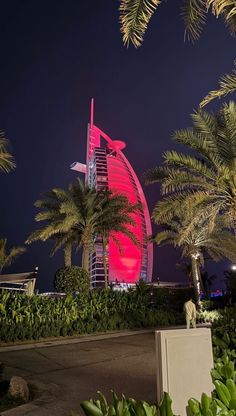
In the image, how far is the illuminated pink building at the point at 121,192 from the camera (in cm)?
8062

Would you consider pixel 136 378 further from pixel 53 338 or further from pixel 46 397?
pixel 53 338

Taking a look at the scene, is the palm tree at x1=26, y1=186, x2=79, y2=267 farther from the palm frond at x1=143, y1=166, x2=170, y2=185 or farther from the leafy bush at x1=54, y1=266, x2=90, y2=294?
the palm frond at x1=143, y1=166, x2=170, y2=185

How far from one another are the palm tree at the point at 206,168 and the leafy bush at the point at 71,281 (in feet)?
20.7

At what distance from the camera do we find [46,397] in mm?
6012

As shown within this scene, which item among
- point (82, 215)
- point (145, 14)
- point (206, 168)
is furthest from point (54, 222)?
point (145, 14)

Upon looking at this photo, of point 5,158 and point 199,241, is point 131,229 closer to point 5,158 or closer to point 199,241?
point 199,241

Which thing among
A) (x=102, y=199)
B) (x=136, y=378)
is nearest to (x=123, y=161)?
(x=102, y=199)

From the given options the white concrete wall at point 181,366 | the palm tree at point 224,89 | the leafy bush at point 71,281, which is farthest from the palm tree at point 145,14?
the leafy bush at point 71,281

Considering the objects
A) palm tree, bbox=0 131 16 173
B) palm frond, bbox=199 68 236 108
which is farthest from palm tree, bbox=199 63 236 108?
palm tree, bbox=0 131 16 173

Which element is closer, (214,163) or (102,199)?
(214,163)

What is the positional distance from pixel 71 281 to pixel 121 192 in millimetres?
58614

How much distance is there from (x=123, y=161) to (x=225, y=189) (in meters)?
76.5

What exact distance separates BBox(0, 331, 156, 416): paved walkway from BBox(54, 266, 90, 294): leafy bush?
5.23m

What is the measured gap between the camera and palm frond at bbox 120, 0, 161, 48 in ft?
22.1
